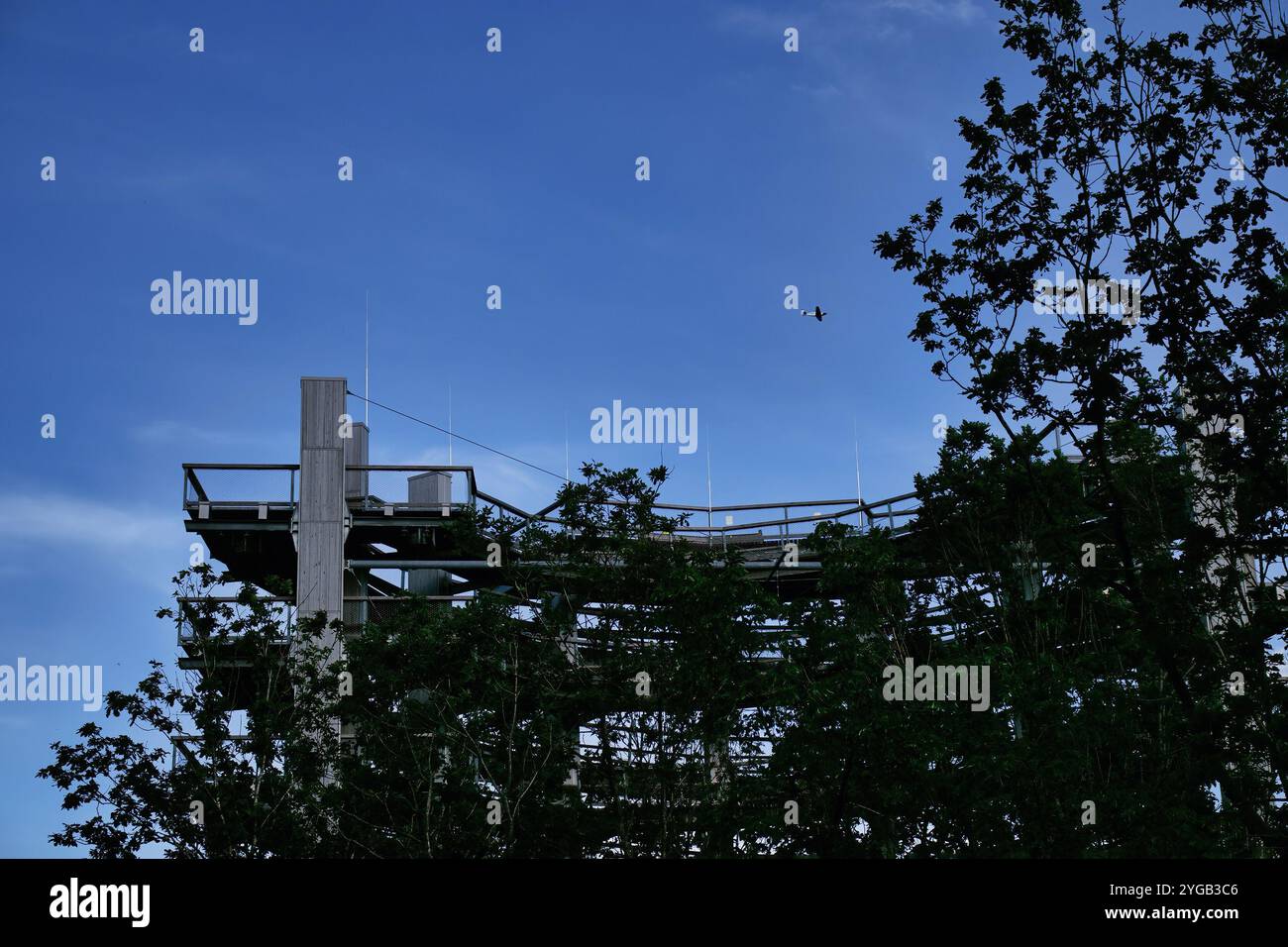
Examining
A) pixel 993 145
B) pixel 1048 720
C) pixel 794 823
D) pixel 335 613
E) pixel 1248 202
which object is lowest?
pixel 794 823

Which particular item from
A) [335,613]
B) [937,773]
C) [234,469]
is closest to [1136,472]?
[937,773]

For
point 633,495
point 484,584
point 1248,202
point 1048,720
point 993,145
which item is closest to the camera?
point 1248,202

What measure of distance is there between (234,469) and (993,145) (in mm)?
28312

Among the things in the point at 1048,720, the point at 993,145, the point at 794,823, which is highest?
the point at 993,145

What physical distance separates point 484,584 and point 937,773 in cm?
1935

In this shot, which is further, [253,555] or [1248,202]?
[253,555]

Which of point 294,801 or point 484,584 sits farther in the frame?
point 484,584

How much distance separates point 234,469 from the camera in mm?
40500

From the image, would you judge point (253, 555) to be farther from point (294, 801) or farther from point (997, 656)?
point (997, 656)

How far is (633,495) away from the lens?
106 feet
